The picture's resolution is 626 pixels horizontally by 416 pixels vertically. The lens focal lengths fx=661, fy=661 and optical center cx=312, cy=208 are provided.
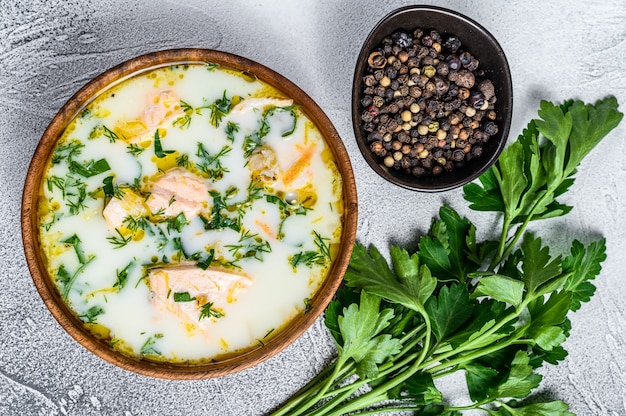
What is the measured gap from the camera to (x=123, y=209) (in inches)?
68.2

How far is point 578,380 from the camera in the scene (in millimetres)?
2246

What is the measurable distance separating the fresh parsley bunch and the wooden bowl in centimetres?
18

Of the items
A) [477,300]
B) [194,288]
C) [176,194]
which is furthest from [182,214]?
[477,300]

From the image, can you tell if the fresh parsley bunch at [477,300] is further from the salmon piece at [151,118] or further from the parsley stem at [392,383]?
the salmon piece at [151,118]

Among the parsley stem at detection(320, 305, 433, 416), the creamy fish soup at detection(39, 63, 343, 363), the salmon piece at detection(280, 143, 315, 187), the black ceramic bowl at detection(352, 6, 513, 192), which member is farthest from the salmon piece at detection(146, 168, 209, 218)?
the parsley stem at detection(320, 305, 433, 416)

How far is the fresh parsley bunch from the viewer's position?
1.95 metres

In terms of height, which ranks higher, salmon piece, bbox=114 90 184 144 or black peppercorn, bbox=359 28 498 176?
black peppercorn, bbox=359 28 498 176

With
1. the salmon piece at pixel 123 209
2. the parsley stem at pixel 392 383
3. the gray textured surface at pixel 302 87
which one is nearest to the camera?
the salmon piece at pixel 123 209

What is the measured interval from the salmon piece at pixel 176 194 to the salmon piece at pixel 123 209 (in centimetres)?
3

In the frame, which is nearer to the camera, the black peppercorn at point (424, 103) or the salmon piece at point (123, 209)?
the salmon piece at point (123, 209)

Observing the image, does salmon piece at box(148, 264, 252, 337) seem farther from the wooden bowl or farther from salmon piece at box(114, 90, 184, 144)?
salmon piece at box(114, 90, 184, 144)

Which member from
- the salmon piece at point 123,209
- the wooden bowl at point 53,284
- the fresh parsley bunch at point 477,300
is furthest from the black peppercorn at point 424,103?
the salmon piece at point 123,209

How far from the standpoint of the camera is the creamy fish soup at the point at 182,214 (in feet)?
5.80

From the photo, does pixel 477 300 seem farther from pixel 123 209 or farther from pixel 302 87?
pixel 123 209
